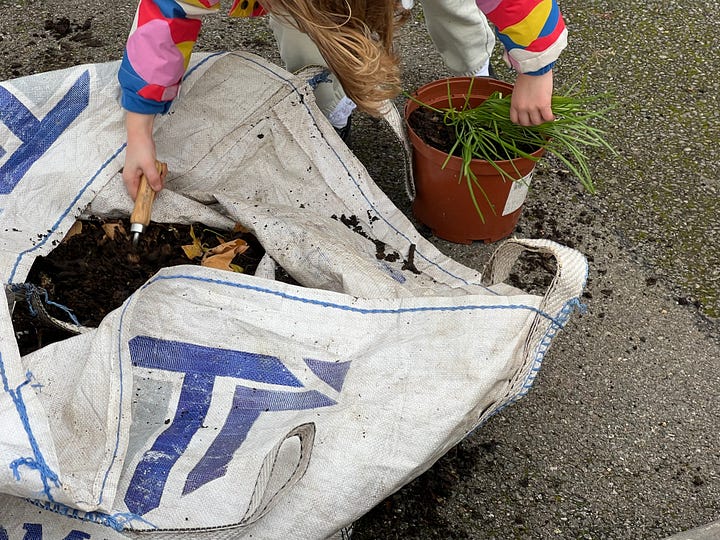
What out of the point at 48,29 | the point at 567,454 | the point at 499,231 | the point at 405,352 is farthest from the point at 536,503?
the point at 48,29

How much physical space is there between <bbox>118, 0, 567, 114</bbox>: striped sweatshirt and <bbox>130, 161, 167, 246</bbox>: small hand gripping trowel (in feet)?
0.46

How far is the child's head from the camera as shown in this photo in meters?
1.13

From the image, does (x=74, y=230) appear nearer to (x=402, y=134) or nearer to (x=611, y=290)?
(x=402, y=134)

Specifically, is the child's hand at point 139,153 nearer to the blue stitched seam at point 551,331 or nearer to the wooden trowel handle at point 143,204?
the wooden trowel handle at point 143,204

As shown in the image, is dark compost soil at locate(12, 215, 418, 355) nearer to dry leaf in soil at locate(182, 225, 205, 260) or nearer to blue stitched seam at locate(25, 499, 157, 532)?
dry leaf in soil at locate(182, 225, 205, 260)

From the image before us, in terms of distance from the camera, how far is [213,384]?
43.6 inches

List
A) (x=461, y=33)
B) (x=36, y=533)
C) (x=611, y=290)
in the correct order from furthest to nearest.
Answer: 1. (x=461, y=33)
2. (x=611, y=290)
3. (x=36, y=533)

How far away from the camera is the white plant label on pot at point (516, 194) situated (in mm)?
1562

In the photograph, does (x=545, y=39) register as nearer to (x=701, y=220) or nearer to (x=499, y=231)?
(x=499, y=231)

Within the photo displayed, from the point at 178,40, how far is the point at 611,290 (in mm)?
1051

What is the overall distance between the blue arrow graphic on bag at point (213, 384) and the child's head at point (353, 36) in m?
0.45

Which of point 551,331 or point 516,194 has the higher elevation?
point 551,331

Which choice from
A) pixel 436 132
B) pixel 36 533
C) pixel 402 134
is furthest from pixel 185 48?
pixel 36 533

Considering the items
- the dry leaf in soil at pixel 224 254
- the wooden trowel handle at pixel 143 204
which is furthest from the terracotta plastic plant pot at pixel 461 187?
the wooden trowel handle at pixel 143 204
